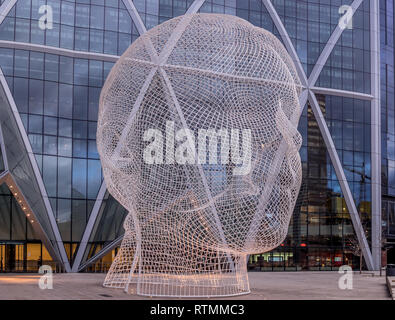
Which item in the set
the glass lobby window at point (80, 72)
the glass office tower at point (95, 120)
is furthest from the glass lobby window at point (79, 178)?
the glass lobby window at point (80, 72)

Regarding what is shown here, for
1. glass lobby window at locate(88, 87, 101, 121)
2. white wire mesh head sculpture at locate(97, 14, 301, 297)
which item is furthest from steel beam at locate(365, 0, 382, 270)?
white wire mesh head sculpture at locate(97, 14, 301, 297)

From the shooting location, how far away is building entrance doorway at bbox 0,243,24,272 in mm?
32781

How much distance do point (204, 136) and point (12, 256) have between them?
65.9 feet

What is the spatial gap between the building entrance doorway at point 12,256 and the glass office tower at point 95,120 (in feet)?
0.18

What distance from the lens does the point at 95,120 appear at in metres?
34.3

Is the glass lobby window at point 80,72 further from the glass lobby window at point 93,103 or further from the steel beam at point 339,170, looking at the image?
the steel beam at point 339,170

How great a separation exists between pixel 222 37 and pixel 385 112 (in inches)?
1086

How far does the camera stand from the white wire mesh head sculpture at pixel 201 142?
16.5 meters

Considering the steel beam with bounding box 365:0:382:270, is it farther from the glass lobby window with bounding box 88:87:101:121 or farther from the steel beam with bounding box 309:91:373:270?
the glass lobby window with bounding box 88:87:101:121

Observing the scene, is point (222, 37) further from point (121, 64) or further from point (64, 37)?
point (64, 37)

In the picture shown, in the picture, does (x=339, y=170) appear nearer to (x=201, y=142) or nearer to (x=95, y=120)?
(x=95, y=120)

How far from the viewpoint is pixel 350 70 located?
39.7m

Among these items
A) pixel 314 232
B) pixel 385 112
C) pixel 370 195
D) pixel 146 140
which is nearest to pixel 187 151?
pixel 146 140

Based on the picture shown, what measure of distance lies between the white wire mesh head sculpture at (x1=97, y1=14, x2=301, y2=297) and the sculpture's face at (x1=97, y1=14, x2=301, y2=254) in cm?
3
